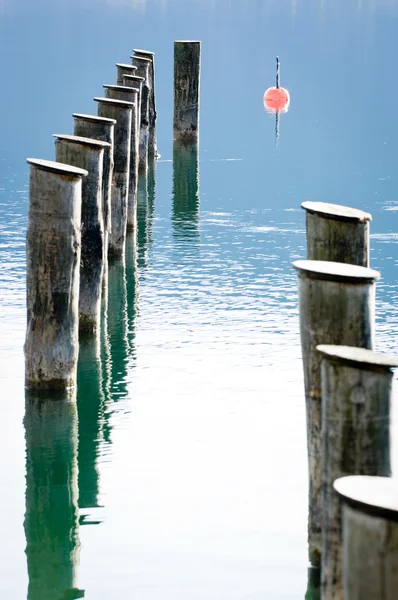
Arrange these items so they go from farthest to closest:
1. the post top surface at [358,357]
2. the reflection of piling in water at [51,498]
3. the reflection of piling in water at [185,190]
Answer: the reflection of piling in water at [185,190]
the reflection of piling in water at [51,498]
the post top surface at [358,357]

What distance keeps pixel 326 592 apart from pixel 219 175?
47.3 ft

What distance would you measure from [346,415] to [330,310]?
0.68 metres

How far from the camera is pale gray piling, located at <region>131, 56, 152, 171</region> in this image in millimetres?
17562

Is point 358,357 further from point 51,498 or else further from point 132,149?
point 132,149

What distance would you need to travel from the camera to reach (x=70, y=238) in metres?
7.63

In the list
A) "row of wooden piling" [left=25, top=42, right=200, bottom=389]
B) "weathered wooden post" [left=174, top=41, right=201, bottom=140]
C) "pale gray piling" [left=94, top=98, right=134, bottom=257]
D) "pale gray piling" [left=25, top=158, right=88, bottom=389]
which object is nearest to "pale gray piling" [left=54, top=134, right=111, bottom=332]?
"row of wooden piling" [left=25, top=42, right=200, bottom=389]

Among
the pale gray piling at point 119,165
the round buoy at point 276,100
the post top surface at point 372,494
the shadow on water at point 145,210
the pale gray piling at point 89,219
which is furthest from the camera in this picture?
the round buoy at point 276,100

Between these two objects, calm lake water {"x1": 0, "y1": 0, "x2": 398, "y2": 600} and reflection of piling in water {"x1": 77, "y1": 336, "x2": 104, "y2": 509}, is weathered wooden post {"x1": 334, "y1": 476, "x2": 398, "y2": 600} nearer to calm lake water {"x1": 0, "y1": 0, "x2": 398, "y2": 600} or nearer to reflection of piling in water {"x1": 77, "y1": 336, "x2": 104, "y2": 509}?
calm lake water {"x1": 0, "y1": 0, "x2": 398, "y2": 600}

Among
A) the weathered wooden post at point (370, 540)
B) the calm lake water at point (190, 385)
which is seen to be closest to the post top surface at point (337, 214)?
the calm lake water at point (190, 385)

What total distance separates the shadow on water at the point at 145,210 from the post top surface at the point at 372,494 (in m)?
8.79

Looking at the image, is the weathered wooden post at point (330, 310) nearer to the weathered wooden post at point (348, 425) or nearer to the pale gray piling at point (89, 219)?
the weathered wooden post at point (348, 425)

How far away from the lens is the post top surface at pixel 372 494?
3.47m

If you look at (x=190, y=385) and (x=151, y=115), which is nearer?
(x=190, y=385)

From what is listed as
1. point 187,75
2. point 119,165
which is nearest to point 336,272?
point 119,165
